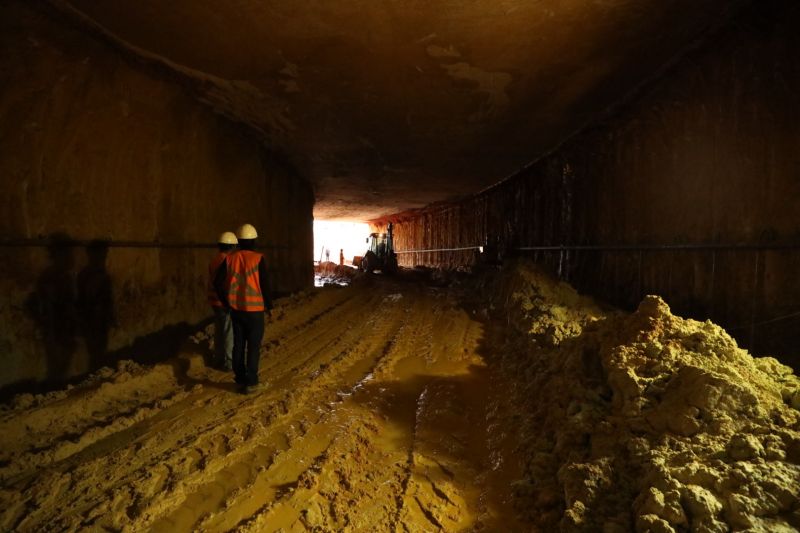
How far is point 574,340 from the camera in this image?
12.2ft

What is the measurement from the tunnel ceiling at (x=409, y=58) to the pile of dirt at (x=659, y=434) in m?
3.23

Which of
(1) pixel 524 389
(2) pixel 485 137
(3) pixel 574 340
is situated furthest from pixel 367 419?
(2) pixel 485 137

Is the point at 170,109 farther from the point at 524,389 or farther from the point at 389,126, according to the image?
the point at 524,389

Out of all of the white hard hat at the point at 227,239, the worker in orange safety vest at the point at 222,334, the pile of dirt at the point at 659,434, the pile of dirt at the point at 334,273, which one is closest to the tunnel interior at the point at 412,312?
the pile of dirt at the point at 659,434

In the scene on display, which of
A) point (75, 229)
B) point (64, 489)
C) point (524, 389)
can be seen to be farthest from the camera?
point (75, 229)

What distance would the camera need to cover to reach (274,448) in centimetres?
310

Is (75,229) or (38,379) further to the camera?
(75,229)

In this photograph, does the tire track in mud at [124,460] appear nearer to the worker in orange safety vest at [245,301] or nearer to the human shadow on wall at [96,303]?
the worker in orange safety vest at [245,301]

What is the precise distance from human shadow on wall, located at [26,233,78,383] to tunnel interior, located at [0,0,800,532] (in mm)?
23

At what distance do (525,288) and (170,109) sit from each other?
6.27m

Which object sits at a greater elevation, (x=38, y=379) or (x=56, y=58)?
(x=56, y=58)

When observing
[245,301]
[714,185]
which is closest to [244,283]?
[245,301]

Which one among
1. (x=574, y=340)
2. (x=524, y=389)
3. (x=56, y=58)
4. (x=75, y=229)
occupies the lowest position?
(x=524, y=389)

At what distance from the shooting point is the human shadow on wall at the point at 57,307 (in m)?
4.01
